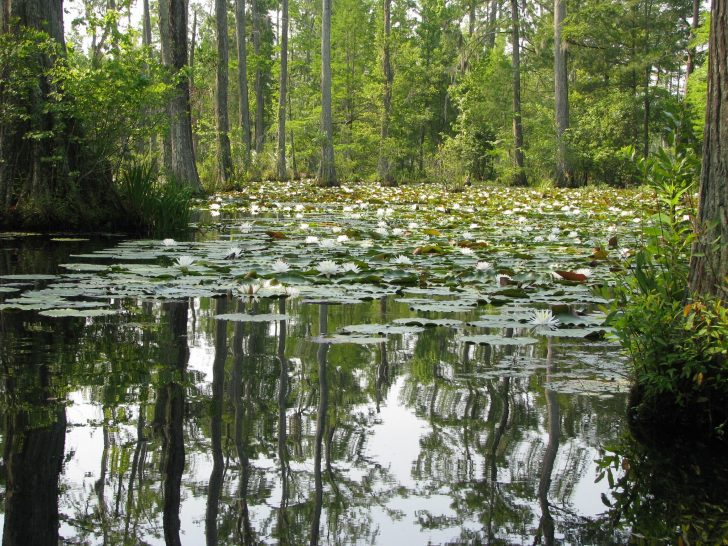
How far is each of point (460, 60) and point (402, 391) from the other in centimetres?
2337

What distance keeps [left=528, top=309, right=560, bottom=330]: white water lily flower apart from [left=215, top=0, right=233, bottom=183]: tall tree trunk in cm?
1378

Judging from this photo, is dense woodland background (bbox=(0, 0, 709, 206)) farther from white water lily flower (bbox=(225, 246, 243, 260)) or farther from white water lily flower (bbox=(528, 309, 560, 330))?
white water lily flower (bbox=(225, 246, 243, 260))

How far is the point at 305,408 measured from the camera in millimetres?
1783

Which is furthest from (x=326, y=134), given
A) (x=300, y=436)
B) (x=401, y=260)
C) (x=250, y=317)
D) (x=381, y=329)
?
(x=300, y=436)

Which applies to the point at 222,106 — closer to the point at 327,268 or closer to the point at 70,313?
the point at 327,268

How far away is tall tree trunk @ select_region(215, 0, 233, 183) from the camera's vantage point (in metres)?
16.1

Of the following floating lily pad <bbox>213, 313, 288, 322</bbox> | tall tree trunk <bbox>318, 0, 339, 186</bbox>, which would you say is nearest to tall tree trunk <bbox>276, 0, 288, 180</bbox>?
tall tree trunk <bbox>318, 0, 339, 186</bbox>

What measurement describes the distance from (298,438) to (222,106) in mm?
17180

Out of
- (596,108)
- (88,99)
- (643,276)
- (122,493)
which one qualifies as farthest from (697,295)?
(596,108)

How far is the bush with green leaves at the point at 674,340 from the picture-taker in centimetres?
168

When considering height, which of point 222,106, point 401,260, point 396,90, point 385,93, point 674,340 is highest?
point 396,90

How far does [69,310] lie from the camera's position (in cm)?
282

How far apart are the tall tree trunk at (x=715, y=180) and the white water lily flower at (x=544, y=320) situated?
0.78m

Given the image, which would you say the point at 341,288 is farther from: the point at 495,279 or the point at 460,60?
the point at 460,60
